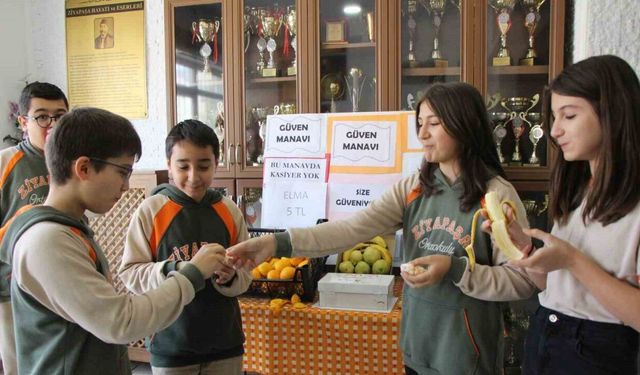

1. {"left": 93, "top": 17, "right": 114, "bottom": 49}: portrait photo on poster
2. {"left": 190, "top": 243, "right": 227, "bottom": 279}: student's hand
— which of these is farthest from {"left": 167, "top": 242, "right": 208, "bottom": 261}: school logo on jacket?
{"left": 93, "top": 17, "right": 114, "bottom": 49}: portrait photo on poster

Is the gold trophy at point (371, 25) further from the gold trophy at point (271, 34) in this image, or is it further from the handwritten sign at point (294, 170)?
the handwritten sign at point (294, 170)

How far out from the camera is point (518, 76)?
7.80 feet

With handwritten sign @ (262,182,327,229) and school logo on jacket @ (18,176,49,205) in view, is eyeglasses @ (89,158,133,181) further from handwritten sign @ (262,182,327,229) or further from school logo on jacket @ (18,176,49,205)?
handwritten sign @ (262,182,327,229)

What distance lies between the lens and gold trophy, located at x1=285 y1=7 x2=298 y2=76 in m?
2.56

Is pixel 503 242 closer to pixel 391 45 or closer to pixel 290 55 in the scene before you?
pixel 391 45

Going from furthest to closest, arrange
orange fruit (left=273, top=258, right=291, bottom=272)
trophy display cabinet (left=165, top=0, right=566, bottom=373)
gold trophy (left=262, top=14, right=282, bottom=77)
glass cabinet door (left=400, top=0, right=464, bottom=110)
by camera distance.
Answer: gold trophy (left=262, top=14, right=282, bottom=77) < glass cabinet door (left=400, top=0, right=464, bottom=110) < trophy display cabinet (left=165, top=0, right=566, bottom=373) < orange fruit (left=273, top=258, right=291, bottom=272)

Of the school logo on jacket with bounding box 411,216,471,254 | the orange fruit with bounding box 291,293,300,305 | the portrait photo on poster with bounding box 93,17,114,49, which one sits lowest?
the orange fruit with bounding box 291,293,300,305

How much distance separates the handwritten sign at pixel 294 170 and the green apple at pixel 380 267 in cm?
60

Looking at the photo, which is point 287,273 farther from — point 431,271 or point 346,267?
point 431,271

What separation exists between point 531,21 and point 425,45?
525mm

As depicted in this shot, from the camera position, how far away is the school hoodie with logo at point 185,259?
1362 mm

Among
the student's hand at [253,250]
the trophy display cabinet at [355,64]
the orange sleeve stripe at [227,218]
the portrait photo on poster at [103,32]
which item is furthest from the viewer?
the portrait photo on poster at [103,32]

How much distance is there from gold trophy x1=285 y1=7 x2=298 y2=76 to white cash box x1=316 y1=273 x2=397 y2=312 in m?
1.26

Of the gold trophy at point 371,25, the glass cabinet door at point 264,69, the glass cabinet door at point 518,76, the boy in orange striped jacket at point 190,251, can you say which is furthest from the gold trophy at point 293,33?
the boy in orange striped jacket at point 190,251
